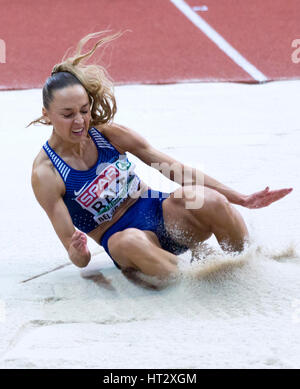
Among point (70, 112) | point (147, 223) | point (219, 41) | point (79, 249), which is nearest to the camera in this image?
point (79, 249)

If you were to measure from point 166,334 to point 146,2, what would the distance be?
5.36m

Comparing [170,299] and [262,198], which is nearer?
[170,299]

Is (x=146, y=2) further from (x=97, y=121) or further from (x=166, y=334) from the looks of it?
(x=166, y=334)

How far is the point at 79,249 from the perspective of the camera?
253 cm

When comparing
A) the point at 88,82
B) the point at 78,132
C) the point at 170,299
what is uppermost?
the point at 88,82

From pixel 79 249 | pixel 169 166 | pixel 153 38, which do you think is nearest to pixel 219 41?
pixel 153 38

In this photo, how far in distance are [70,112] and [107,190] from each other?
295mm

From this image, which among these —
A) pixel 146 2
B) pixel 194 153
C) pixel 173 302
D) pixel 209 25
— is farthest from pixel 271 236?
pixel 146 2

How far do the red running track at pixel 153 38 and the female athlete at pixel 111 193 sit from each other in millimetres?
3102

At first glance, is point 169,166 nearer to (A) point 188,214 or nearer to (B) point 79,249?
(A) point 188,214

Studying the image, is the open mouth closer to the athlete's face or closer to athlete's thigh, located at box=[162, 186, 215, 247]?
the athlete's face

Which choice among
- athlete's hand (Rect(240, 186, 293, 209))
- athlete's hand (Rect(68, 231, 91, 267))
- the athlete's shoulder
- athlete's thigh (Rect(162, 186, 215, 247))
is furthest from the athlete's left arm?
athlete's hand (Rect(68, 231, 91, 267))

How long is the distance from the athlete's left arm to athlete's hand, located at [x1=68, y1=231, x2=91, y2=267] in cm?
45

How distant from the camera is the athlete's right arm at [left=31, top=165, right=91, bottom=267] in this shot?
2.56 metres
